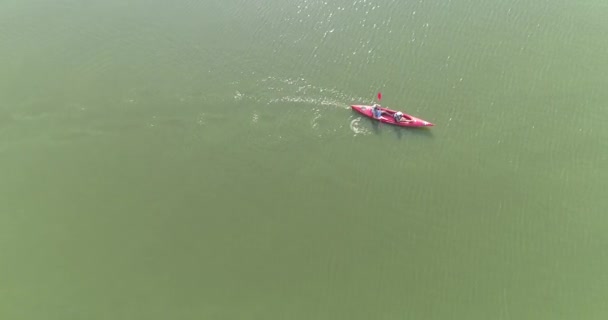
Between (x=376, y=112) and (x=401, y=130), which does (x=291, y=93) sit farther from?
(x=401, y=130)

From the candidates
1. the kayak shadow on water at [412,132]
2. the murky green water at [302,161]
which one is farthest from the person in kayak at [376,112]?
the kayak shadow on water at [412,132]

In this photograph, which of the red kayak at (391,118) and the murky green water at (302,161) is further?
the red kayak at (391,118)

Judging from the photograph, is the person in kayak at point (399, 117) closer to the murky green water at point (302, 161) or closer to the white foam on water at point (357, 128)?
the murky green water at point (302, 161)

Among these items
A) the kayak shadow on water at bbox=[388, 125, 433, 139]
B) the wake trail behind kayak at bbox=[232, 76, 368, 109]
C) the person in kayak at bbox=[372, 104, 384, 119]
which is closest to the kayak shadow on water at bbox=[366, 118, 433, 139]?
the kayak shadow on water at bbox=[388, 125, 433, 139]

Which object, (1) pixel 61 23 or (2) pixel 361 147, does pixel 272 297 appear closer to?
(2) pixel 361 147

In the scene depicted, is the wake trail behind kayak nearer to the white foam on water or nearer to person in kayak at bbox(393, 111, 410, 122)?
the white foam on water

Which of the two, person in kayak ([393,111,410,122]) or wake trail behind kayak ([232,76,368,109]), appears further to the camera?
wake trail behind kayak ([232,76,368,109])

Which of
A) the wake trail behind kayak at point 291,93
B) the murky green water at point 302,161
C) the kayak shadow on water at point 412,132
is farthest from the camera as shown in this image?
the wake trail behind kayak at point 291,93
